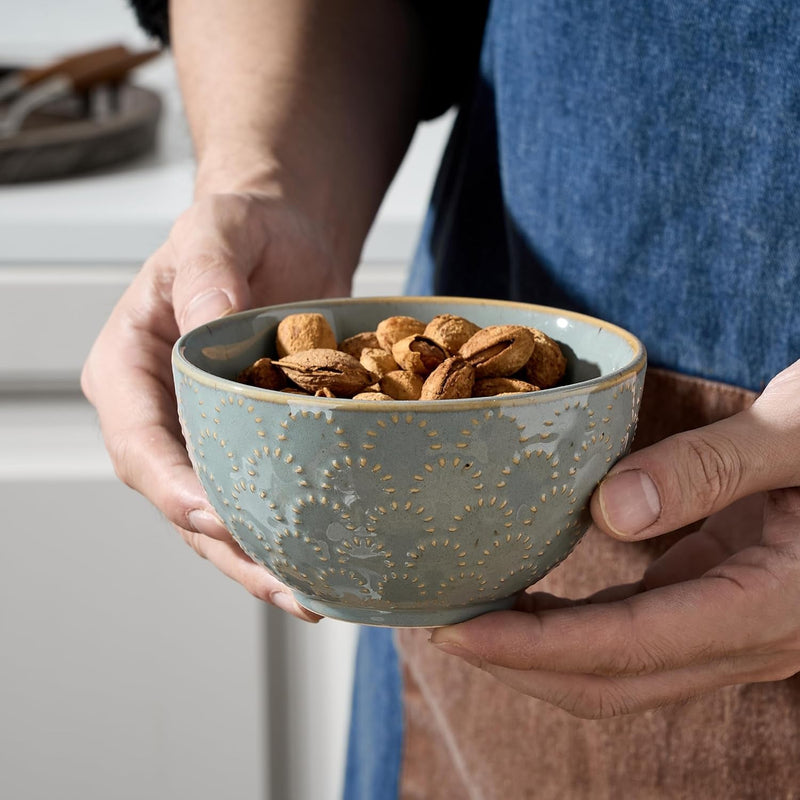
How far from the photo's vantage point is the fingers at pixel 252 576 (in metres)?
0.41

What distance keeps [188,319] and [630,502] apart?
218mm

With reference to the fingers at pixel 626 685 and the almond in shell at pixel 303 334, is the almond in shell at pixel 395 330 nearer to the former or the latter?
the almond in shell at pixel 303 334

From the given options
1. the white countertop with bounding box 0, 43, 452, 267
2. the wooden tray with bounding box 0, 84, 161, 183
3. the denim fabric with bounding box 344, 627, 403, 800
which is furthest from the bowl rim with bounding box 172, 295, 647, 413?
the wooden tray with bounding box 0, 84, 161, 183

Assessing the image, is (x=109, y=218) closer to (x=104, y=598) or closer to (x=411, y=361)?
(x=104, y=598)

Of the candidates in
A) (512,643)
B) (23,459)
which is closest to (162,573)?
(23,459)

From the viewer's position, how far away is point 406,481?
0.32 meters

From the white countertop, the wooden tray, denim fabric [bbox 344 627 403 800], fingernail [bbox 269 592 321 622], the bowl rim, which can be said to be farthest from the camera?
the wooden tray

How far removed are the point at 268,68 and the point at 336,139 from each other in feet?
0.20

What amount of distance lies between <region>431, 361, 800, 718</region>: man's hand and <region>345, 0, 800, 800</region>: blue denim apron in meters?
0.10

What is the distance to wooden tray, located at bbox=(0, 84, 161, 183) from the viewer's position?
0.95 m

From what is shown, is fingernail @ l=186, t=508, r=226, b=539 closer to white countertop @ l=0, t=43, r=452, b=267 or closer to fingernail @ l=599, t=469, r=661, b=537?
fingernail @ l=599, t=469, r=661, b=537

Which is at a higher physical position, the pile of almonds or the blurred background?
the pile of almonds

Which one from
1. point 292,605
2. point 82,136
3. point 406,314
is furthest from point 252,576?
point 82,136

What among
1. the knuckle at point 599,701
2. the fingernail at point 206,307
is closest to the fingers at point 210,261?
the fingernail at point 206,307
